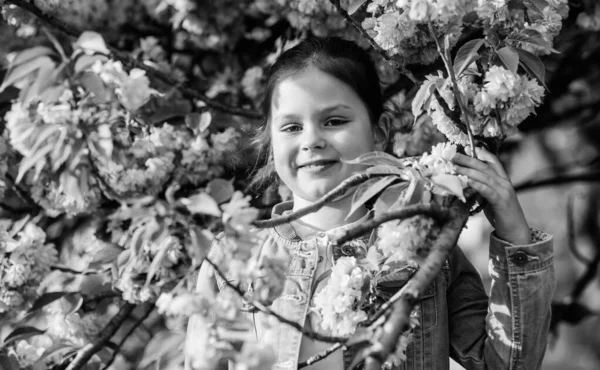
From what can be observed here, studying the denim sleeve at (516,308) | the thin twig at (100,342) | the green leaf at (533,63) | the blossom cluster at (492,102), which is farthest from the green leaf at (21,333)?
the green leaf at (533,63)

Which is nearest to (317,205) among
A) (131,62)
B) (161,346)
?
(161,346)

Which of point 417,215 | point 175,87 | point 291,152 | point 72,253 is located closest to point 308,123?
point 291,152

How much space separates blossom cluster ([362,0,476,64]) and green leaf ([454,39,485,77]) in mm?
43

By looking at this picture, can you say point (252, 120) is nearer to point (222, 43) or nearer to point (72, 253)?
point (222, 43)

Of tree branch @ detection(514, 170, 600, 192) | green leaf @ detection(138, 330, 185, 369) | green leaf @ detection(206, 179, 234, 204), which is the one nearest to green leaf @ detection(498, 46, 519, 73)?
green leaf @ detection(206, 179, 234, 204)

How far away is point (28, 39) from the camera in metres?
3.43

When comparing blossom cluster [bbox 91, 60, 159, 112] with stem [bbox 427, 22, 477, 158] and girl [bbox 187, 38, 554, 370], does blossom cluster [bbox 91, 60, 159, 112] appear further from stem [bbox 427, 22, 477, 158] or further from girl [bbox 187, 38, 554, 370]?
stem [bbox 427, 22, 477, 158]

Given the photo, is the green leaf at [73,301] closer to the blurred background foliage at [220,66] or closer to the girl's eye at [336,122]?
the blurred background foliage at [220,66]

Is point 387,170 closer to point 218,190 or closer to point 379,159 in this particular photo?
point 379,159

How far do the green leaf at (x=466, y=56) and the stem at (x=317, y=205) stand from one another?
12.7 inches

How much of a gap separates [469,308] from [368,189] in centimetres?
69

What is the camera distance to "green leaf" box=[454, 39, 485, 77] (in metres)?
1.86

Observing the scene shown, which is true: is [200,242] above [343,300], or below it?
above

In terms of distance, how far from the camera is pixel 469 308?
220cm
